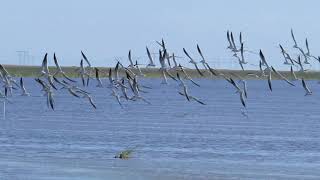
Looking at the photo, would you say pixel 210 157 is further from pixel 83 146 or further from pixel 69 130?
pixel 69 130

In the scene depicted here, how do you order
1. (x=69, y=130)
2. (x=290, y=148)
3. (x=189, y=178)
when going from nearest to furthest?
(x=189, y=178)
(x=290, y=148)
(x=69, y=130)

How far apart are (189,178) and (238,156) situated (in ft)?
25.4

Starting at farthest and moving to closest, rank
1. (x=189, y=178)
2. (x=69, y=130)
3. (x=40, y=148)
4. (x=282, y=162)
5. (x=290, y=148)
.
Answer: (x=69, y=130) → (x=290, y=148) → (x=40, y=148) → (x=282, y=162) → (x=189, y=178)

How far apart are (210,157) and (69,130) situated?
1620cm

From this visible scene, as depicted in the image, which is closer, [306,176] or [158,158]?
[306,176]

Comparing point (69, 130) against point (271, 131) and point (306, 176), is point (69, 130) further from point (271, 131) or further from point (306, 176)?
point (306, 176)

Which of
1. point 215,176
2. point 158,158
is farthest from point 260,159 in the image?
point 215,176

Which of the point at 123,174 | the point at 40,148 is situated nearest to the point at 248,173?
the point at 123,174

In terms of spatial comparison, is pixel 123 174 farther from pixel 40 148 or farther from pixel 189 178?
pixel 40 148

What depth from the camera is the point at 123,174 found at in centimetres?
3588

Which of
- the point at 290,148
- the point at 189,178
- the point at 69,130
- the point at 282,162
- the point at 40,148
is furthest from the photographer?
the point at 69,130

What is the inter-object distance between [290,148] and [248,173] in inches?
437

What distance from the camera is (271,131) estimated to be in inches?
2357

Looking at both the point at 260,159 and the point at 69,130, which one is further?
the point at 69,130
